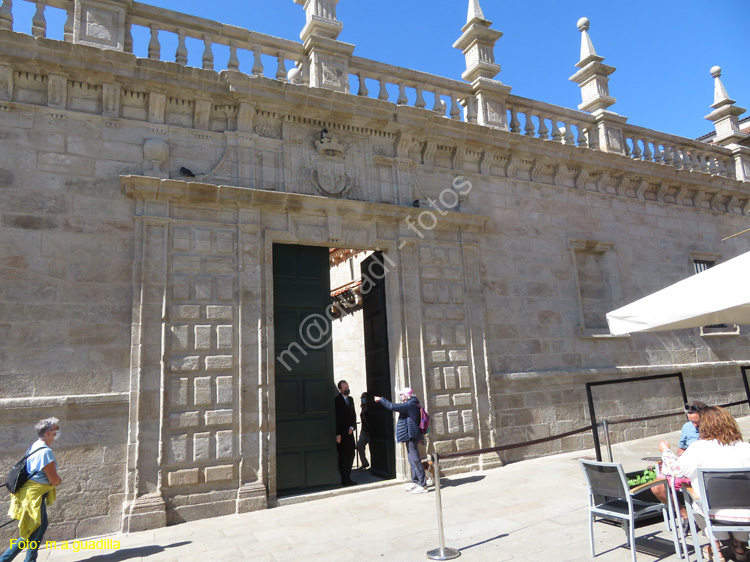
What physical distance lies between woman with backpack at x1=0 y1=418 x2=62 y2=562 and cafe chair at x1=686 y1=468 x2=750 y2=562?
5.24 m

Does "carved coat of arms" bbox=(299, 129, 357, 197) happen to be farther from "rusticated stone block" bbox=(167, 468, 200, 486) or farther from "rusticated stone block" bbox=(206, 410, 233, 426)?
"rusticated stone block" bbox=(167, 468, 200, 486)

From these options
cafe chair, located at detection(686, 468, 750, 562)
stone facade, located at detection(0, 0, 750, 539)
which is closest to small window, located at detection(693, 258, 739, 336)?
stone facade, located at detection(0, 0, 750, 539)

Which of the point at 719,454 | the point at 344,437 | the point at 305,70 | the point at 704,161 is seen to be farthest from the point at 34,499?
the point at 704,161

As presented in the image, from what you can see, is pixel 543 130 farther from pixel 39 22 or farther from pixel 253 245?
pixel 39 22

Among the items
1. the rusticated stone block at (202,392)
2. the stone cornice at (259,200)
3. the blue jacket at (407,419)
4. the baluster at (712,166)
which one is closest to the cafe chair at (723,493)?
the blue jacket at (407,419)

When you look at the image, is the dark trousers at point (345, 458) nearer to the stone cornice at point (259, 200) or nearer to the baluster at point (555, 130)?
the stone cornice at point (259, 200)

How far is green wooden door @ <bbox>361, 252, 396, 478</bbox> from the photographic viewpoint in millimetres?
8250

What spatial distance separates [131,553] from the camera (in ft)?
17.4

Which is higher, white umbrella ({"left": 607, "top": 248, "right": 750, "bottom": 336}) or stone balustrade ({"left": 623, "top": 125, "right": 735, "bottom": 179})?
stone balustrade ({"left": 623, "top": 125, "right": 735, "bottom": 179})

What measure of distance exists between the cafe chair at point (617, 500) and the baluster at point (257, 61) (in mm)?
6747

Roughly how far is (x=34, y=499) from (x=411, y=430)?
437 centimetres

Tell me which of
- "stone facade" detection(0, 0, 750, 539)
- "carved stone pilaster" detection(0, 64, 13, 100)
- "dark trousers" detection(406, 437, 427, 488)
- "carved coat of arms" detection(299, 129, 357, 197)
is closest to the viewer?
"stone facade" detection(0, 0, 750, 539)

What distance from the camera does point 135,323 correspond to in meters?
6.60

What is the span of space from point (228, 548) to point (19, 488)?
76.6 inches
